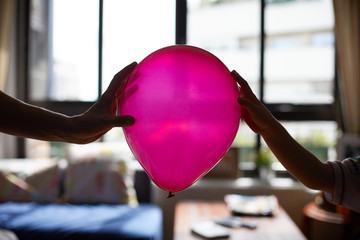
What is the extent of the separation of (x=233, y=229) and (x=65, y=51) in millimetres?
2406

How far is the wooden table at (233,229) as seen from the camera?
1.90m

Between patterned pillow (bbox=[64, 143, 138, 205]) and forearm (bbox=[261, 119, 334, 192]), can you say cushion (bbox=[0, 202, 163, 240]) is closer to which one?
patterned pillow (bbox=[64, 143, 138, 205])

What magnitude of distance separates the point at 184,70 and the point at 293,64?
8.51ft

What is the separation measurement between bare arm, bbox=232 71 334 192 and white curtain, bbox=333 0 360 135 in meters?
2.27

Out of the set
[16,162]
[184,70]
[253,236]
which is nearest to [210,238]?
[253,236]

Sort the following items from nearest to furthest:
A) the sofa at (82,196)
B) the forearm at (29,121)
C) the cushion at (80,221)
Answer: the forearm at (29,121)
the cushion at (80,221)
the sofa at (82,196)

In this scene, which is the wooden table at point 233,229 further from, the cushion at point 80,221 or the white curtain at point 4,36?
the white curtain at point 4,36

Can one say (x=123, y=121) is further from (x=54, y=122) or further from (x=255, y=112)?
(x=255, y=112)

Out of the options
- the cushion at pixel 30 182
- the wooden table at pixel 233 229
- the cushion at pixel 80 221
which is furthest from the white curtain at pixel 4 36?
the wooden table at pixel 233 229

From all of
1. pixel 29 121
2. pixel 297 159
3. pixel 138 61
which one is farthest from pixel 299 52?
pixel 29 121

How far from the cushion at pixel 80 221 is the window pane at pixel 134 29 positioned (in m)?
1.25

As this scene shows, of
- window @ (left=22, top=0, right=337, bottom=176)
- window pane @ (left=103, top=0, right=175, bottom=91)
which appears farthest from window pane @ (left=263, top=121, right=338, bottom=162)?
window pane @ (left=103, top=0, right=175, bottom=91)

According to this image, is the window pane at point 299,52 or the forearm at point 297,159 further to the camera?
the window pane at point 299,52

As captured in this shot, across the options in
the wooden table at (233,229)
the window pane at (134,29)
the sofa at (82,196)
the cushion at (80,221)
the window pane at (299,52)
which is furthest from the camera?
the window pane at (134,29)
